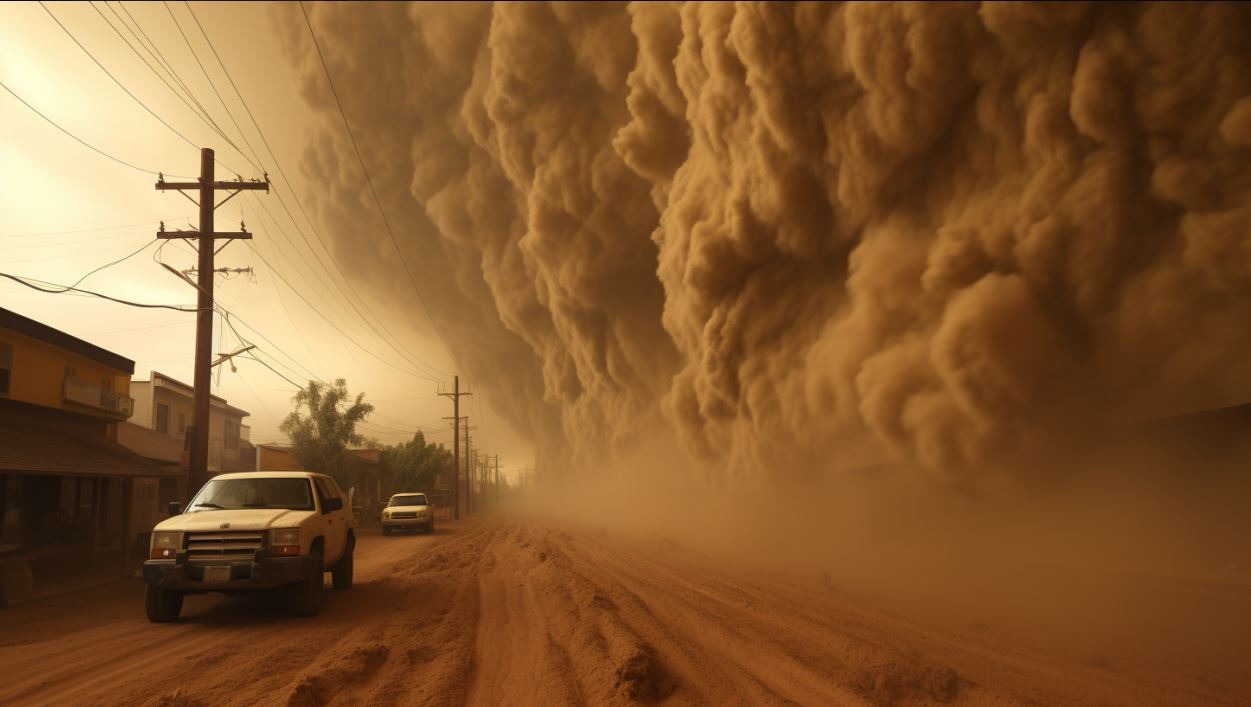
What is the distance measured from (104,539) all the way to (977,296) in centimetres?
2062

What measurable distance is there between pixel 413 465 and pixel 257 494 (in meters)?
50.5

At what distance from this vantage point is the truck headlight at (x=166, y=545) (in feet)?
27.1

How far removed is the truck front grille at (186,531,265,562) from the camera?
8.28m

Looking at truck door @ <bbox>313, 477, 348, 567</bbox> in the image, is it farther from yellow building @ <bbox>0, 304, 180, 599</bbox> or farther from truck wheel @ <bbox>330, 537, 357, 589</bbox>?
yellow building @ <bbox>0, 304, 180, 599</bbox>

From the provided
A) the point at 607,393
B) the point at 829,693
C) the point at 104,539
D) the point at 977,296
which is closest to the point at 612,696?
the point at 829,693

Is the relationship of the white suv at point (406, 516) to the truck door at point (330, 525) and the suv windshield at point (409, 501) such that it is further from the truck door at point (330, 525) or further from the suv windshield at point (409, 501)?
the truck door at point (330, 525)

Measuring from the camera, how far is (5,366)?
15914 mm

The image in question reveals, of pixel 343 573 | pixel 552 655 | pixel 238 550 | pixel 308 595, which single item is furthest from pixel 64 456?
pixel 552 655

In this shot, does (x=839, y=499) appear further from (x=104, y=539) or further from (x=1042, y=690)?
(x=104, y=539)

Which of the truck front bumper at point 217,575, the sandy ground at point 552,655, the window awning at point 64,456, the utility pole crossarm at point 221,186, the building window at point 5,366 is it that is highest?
the utility pole crossarm at point 221,186

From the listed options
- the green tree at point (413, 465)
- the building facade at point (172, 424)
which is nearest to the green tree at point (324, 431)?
the building facade at point (172, 424)

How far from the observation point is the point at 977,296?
36.1ft

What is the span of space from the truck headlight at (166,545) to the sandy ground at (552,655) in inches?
31.8

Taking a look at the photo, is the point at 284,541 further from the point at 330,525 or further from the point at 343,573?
the point at 343,573
